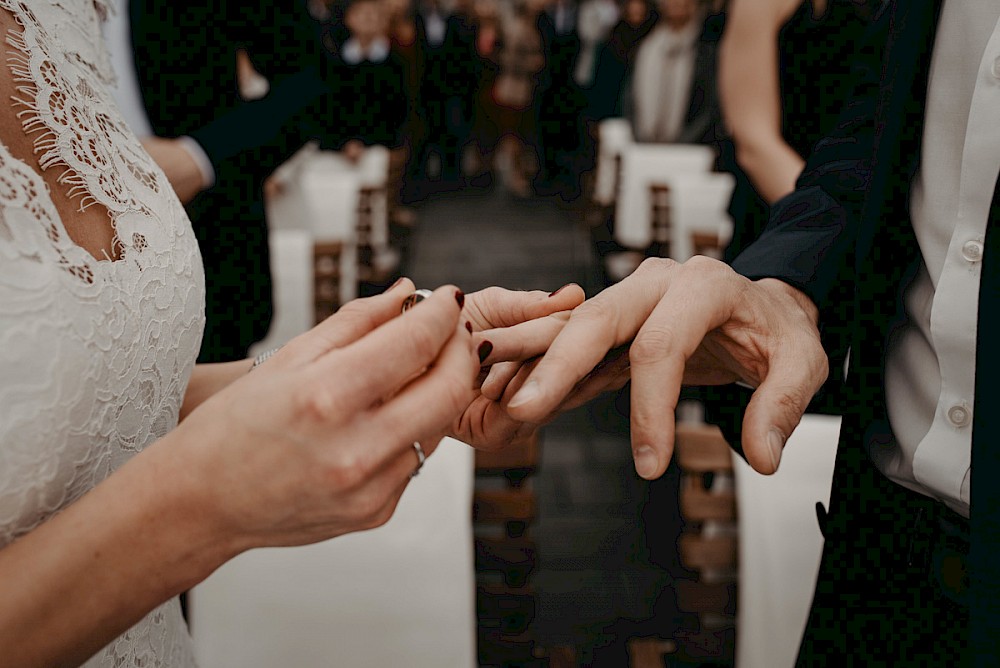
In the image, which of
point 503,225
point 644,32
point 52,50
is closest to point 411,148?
point 503,225

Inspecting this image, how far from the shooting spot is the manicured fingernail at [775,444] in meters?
0.65

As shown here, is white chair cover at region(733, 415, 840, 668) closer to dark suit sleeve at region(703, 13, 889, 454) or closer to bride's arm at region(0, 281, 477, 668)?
dark suit sleeve at region(703, 13, 889, 454)

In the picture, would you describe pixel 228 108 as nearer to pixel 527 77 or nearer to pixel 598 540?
pixel 598 540

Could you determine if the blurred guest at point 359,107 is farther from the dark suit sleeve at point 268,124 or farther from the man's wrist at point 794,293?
the man's wrist at point 794,293

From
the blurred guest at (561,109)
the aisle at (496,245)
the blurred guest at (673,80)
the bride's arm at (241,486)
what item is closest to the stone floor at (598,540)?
the bride's arm at (241,486)

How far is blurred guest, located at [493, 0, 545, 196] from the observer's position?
30.4 ft

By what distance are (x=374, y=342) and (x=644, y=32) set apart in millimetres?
7435

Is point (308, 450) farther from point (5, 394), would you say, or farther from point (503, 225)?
point (503, 225)

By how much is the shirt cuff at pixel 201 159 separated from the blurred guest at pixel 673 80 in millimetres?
4648

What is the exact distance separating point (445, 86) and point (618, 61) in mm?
2046

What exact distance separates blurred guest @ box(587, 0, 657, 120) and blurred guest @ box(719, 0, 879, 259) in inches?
220

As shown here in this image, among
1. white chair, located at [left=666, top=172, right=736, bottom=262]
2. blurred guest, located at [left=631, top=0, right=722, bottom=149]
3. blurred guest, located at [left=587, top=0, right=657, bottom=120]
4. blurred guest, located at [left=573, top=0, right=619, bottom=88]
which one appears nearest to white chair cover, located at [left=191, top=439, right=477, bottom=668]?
white chair, located at [left=666, top=172, right=736, bottom=262]

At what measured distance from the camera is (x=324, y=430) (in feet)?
1.62

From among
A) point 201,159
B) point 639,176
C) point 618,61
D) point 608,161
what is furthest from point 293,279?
point 618,61
